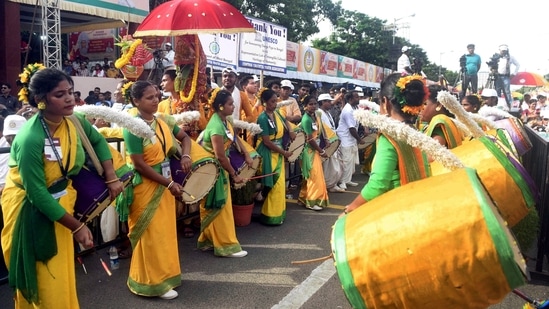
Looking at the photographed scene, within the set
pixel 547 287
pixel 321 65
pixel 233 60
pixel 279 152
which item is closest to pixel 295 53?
pixel 321 65

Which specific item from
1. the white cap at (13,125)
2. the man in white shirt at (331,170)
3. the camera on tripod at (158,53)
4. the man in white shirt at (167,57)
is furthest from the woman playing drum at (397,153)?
the man in white shirt at (331,170)

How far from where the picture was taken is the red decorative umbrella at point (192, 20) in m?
5.31

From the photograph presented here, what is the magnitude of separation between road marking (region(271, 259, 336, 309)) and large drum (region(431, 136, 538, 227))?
1550mm

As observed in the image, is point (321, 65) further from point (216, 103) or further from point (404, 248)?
point (404, 248)

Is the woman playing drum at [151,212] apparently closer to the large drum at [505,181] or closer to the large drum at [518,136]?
the large drum at [505,181]

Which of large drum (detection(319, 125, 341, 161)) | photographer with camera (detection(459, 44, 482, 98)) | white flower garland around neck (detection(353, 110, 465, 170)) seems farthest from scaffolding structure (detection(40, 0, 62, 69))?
white flower garland around neck (detection(353, 110, 465, 170))

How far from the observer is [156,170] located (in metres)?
3.87

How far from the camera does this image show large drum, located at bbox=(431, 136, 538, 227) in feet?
9.57

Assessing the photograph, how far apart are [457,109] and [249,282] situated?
2263mm

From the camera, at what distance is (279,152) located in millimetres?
6133

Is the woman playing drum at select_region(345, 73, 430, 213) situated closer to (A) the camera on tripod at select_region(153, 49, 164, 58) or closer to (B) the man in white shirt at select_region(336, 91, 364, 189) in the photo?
(A) the camera on tripod at select_region(153, 49, 164, 58)

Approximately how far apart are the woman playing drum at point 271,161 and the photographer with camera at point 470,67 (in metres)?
7.57

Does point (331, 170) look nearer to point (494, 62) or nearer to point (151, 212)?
point (151, 212)

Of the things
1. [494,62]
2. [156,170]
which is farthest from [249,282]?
[494,62]
